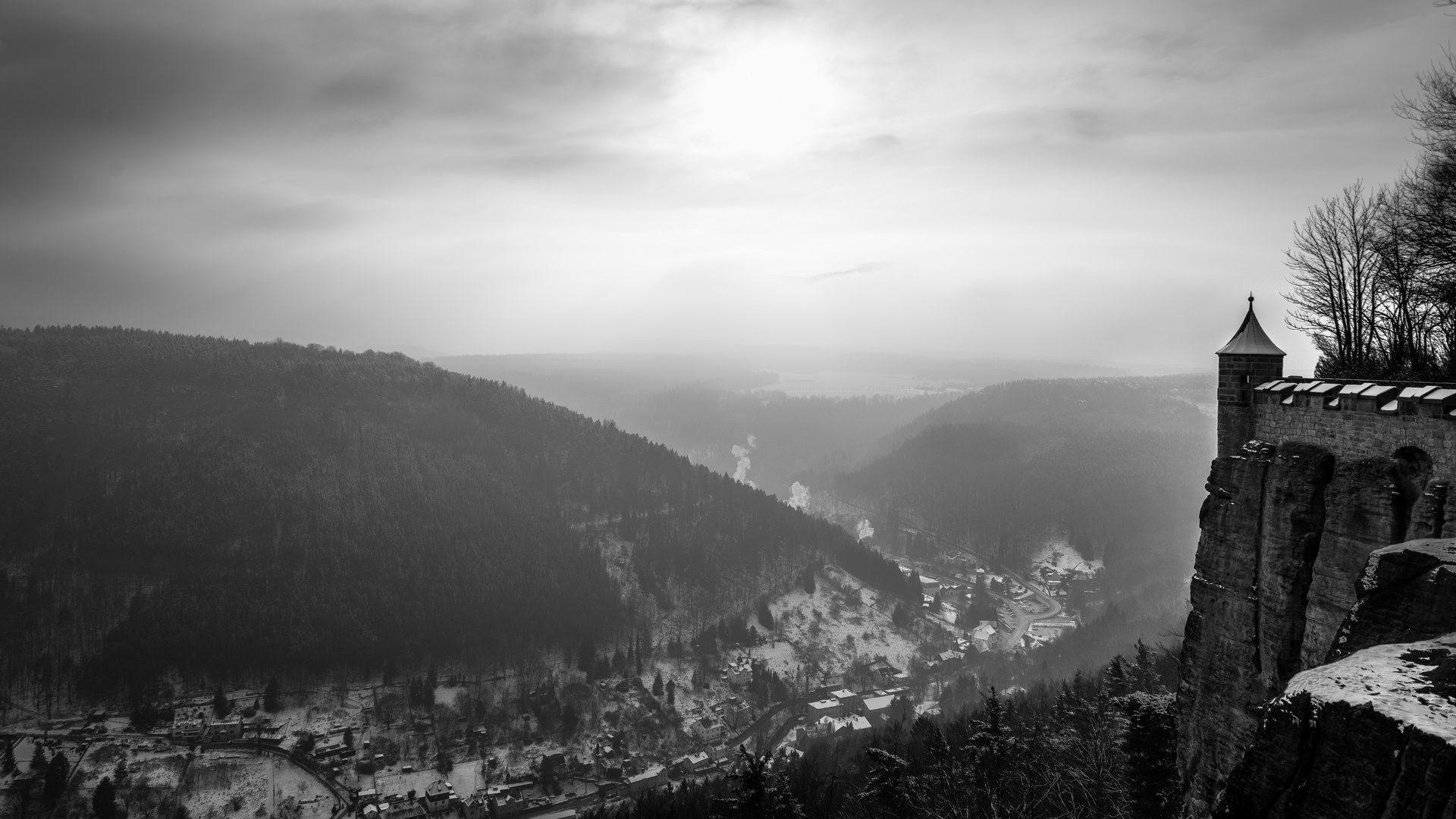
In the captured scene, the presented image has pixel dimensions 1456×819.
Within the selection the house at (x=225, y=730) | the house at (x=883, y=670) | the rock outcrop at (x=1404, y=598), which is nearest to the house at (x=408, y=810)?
the house at (x=225, y=730)

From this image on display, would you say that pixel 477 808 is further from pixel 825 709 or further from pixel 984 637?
pixel 984 637

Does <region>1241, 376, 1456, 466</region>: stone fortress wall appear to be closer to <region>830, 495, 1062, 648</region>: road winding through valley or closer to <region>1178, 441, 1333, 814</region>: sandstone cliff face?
<region>1178, 441, 1333, 814</region>: sandstone cliff face

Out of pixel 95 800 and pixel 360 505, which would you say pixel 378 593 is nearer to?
pixel 360 505

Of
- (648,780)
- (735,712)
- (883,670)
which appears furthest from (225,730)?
(883,670)

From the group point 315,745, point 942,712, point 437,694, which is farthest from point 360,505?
point 942,712

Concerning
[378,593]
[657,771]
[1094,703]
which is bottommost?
[657,771]

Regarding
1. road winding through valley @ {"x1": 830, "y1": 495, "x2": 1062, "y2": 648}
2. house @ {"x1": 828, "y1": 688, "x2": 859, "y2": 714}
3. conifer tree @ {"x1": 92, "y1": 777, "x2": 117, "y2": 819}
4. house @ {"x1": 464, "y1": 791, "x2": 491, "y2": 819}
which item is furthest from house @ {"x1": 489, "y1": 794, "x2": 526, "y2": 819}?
road winding through valley @ {"x1": 830, "y1": 495, "x2": 1062, "y2": 648}
